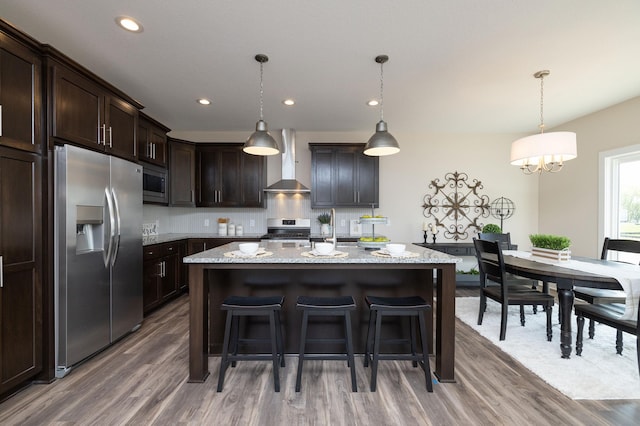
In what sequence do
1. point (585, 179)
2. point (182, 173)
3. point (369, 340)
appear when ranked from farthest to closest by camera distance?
point (182, 173)
point (585, 179)
point (369, 340)

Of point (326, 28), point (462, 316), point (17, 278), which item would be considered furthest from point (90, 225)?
point (462, 316)

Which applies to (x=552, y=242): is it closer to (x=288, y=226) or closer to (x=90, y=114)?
(x=288, y=226)

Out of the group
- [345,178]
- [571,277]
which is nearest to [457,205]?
[345,178]

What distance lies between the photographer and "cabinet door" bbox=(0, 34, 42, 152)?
1874 mm

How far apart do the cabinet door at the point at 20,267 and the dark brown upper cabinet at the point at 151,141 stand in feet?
5.22

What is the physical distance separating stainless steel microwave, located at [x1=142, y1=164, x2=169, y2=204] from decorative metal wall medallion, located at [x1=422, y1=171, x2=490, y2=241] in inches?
176

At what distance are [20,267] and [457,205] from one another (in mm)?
5772

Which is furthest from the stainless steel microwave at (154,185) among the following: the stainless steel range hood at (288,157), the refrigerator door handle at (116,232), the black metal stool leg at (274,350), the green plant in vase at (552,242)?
the green plant in vase at (552,242)

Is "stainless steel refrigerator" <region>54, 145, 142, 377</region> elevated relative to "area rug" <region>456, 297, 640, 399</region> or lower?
elevated

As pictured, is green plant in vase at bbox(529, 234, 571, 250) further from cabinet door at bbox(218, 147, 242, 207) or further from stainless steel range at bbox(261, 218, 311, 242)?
cabinet door at bbox(218, 147, 242, 207)

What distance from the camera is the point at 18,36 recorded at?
194 centimetres

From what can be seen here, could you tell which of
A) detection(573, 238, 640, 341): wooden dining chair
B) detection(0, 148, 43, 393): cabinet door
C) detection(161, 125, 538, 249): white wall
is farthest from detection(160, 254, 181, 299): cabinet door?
detection(573, 238, 640, 341): wooden dining chair

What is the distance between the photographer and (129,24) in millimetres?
2217

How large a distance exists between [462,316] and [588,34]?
305 cm
